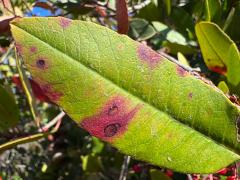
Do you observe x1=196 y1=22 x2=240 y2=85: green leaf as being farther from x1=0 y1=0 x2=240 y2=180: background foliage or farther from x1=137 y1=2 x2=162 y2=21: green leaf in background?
x1=137 y1=2 x2=162 y2=21: green leaf in background

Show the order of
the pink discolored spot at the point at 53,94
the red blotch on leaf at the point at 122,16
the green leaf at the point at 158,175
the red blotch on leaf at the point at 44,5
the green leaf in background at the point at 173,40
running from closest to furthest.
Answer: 1. the pink discolored spot at the point at 53,94
2. the red blotch on leaf at the point at 122,16
3. the green leaf at the point at 158,175
4. the green leaf in background at the point at 173,40
5. the red blotch on leaf at the point at 44,5

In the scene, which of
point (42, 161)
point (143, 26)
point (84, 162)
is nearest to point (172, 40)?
point (143, 26)

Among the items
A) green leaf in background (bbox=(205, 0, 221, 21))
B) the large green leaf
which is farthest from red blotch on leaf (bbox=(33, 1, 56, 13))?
the large green leaf

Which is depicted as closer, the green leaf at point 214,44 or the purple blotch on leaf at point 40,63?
the purple blotch on leaf at point 40,63

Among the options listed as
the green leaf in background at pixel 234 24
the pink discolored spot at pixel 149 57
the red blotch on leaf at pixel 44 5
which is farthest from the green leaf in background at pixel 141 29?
the pink discolored spot at pixel 149 57

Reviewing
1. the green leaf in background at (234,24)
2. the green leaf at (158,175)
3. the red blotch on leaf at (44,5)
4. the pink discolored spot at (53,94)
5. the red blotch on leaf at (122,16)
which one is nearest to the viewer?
the pink discolored spot at (53,94)

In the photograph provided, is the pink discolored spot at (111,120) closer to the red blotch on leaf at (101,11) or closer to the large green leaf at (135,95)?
the large green leaf at (135,95)

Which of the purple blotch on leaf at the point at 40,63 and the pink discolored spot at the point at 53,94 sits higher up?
the purple blotch on leaf at the point at 40,63

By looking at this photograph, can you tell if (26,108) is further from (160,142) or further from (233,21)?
(160,142)
